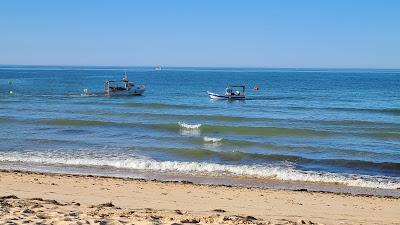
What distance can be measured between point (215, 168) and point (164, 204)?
6.16 metres

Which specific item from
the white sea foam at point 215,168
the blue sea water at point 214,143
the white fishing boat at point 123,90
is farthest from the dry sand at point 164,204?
the white fishing boat at point 123,90

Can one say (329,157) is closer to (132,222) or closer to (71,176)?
(71,176)

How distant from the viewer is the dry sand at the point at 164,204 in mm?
9773

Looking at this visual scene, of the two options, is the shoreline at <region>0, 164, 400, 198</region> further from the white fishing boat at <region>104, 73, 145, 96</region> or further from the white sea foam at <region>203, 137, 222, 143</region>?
the white fishing boat at <region>104, 73, 145, 96</region>

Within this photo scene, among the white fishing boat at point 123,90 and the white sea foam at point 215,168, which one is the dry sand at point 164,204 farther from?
the white fishing boat at point 123,90

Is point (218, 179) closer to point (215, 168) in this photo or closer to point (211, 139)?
point (215, 168)

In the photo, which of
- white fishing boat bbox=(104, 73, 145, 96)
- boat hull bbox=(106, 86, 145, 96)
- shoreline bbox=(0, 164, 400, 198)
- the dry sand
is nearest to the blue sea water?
shoreline bbox=(0, 164, 400, 198)

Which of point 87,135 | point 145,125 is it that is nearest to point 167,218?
point 87,135

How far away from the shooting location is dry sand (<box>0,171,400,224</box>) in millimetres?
9773

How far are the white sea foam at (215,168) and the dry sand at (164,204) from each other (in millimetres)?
2462

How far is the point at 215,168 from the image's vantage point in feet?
60.0

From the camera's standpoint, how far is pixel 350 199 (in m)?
13.8

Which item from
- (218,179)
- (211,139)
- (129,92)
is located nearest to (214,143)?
(211,139)

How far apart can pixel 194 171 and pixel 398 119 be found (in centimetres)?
2112
